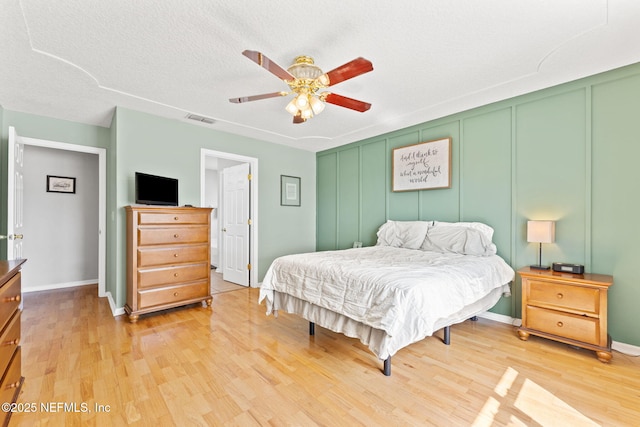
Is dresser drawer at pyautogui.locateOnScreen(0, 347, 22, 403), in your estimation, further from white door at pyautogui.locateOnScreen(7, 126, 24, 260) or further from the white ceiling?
the white ceiling

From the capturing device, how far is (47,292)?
430cm

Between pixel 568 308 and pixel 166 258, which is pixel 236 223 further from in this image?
pixel 568 308

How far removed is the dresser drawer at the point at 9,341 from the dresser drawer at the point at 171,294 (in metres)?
1.49

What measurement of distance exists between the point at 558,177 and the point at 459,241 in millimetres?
1116

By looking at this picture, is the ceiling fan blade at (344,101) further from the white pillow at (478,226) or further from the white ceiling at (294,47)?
the white pillow at (478,226)

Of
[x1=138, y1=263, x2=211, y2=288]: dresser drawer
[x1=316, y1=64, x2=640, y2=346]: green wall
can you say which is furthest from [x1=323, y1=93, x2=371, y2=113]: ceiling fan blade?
[x1=138, y1=263, x2=211, y2=288]: dresser drawer

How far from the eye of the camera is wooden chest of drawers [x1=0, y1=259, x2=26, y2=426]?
137cm

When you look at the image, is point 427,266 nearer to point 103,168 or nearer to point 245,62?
point 245,62

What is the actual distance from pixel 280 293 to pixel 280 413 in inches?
49.6

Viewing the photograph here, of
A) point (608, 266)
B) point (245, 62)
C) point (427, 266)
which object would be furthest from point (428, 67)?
point (608, 266)

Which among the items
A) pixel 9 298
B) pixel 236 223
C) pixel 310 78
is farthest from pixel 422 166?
pixel 9 298

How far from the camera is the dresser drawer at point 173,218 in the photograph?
318cm

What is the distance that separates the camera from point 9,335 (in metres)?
1.51

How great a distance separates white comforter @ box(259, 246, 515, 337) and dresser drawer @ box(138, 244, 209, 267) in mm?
1251
